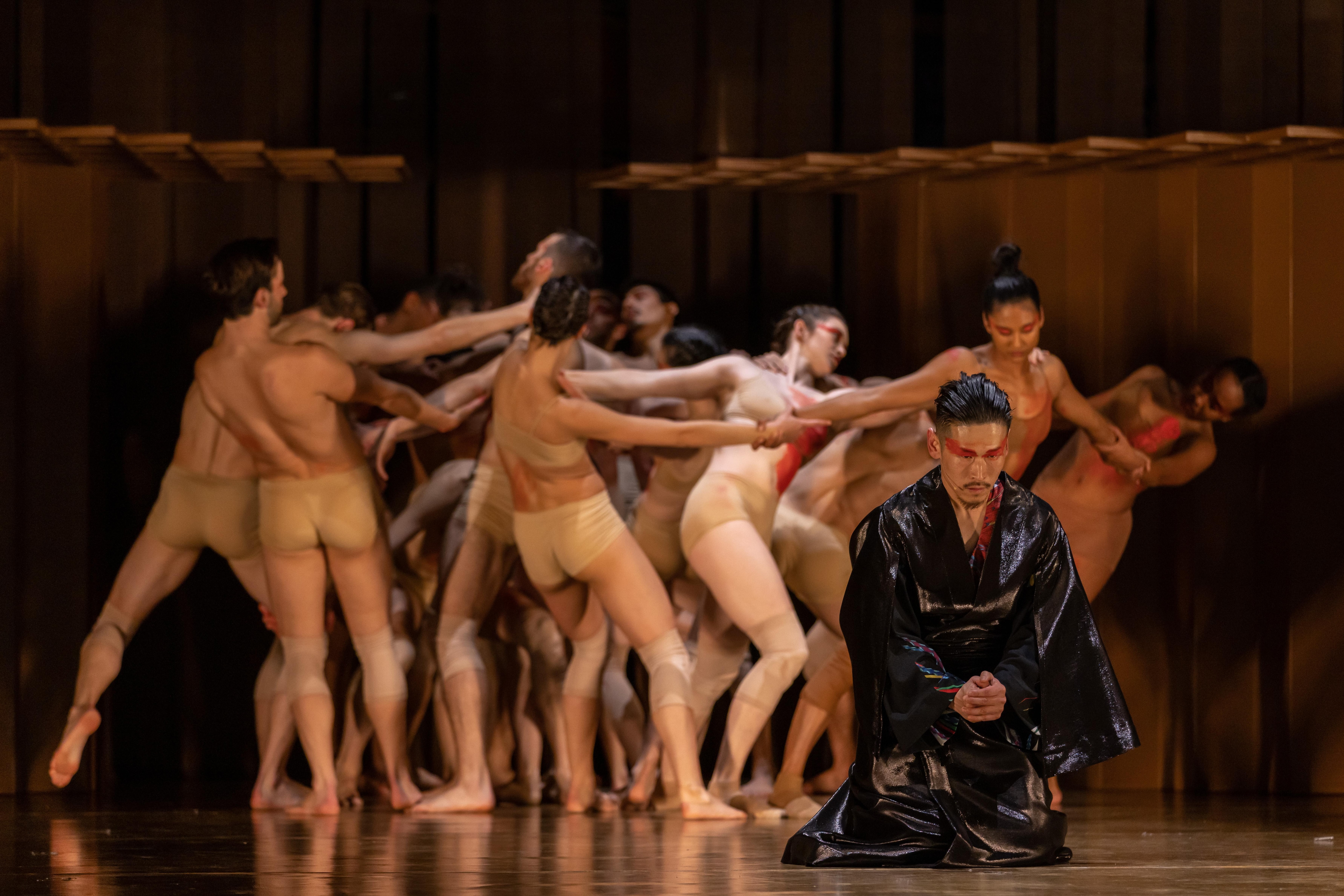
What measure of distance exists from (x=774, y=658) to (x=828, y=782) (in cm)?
106

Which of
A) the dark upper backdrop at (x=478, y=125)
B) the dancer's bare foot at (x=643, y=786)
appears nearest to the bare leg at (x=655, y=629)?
the dancer's bare foot at (x=643, y=786)

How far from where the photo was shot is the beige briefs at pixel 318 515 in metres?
6.24

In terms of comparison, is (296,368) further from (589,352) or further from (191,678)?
(191,678)

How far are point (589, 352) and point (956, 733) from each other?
2858 mm

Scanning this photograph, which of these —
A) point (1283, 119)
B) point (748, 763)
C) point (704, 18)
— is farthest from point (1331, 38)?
point (748, 763)

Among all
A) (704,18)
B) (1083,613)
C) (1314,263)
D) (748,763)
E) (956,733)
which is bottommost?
(748,763)

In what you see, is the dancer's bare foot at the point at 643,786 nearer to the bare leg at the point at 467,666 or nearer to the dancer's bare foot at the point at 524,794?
the dancer's bare foot at the point at 524,794

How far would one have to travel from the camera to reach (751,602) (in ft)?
19.6

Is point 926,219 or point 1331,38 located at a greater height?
point 1331,38

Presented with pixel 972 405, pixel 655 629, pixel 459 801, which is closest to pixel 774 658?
pixel 655 629

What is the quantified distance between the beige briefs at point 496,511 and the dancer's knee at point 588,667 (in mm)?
497

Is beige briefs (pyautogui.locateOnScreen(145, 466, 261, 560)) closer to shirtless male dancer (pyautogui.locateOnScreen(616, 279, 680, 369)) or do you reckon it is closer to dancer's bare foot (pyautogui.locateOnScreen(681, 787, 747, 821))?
shirtless male dancer (pyautogui.locateOnScreen(616, 279, 680, 369))

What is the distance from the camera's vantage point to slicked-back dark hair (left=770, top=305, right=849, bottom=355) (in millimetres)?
6707

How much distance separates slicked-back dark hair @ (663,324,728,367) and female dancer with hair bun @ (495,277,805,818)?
1.63 feet
